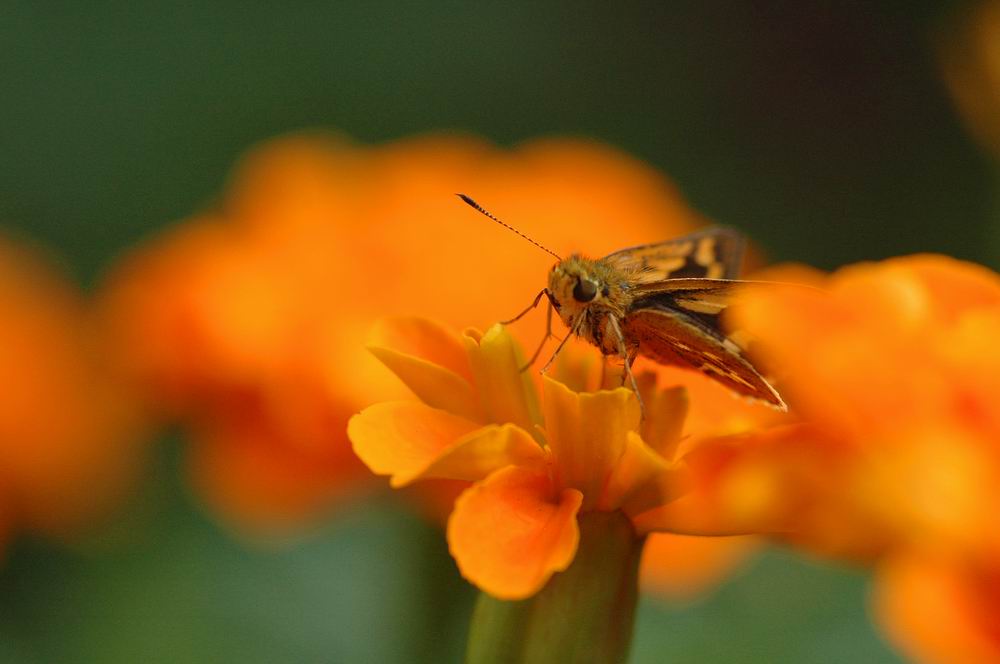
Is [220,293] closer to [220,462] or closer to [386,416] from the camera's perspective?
[220,462]

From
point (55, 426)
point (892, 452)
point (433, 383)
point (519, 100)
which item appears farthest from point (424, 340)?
point (519, 100)

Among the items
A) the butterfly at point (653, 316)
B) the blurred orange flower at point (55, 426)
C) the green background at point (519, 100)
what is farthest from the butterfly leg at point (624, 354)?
the green background at point (519, 100)

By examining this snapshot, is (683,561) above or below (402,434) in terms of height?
below

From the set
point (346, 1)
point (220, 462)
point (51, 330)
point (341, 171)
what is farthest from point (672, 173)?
point (220, 462)

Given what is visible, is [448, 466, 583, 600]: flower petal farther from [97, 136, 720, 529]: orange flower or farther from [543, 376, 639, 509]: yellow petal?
[97, 136, 720, 529]: orange flower

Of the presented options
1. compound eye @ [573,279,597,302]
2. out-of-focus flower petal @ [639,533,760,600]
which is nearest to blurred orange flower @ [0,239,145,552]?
out-of-focus flower petal @ [639,533,760,600]

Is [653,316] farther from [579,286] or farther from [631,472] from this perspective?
[631,472]

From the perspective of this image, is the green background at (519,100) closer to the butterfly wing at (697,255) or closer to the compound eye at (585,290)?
the butterfly wing at (697,255)
